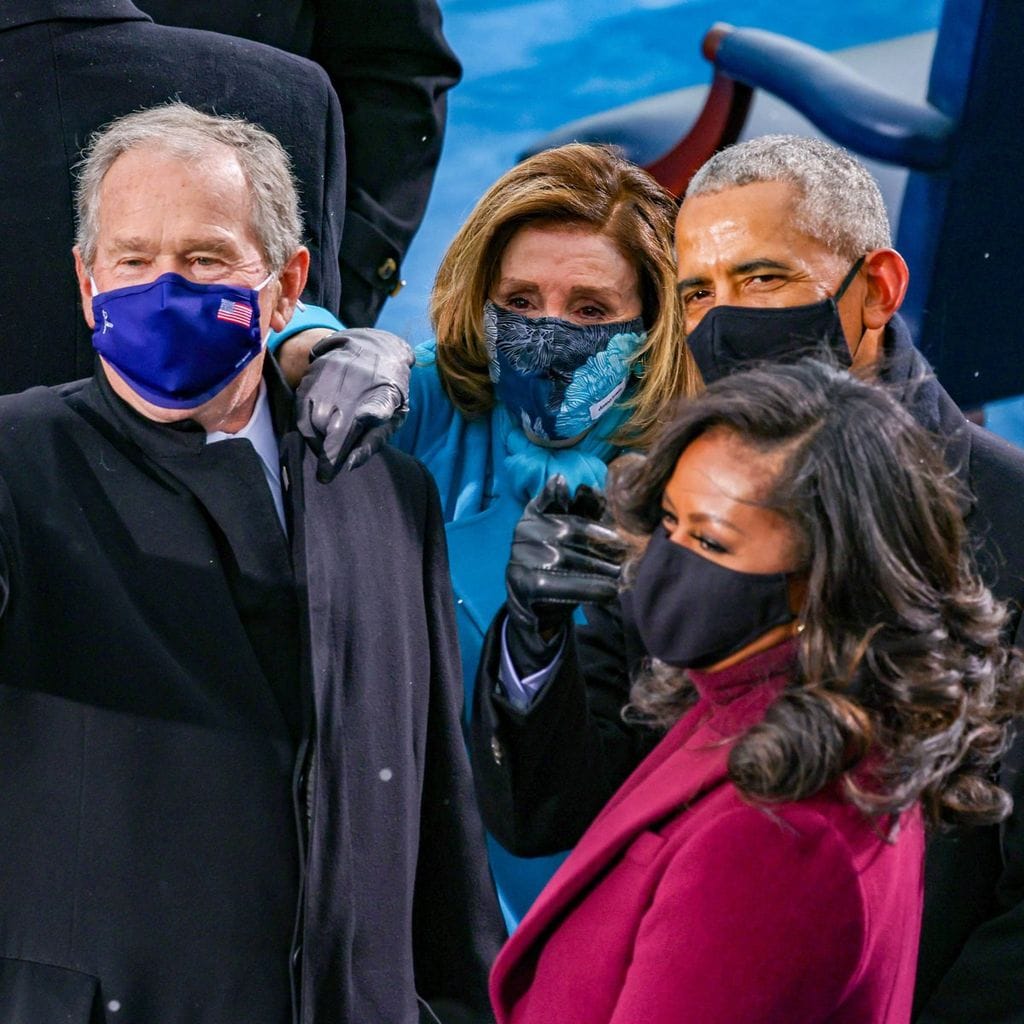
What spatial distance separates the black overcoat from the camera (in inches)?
81.3

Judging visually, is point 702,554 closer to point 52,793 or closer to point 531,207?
point 52,793

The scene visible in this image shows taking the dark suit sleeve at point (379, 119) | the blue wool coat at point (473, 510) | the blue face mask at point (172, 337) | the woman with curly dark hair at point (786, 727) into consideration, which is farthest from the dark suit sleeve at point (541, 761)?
the dark suit sleeve at point (379, 119)

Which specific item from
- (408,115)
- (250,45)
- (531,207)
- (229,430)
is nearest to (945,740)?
(229,430)

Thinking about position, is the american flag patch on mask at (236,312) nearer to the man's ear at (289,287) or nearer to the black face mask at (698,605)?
the man's ear at (289,287)

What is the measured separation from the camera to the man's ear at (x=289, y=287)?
238 cm

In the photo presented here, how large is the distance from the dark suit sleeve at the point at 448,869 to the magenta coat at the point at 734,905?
0.65 meters

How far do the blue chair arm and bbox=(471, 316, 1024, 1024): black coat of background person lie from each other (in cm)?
163

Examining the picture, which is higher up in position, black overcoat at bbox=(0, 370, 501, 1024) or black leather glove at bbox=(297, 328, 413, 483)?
black leather glove at bbox=(297, 328, 413, 483)

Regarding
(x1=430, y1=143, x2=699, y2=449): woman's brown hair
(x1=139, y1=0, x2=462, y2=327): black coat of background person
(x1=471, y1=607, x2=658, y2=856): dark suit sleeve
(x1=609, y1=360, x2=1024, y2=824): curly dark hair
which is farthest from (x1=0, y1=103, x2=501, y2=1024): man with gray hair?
(x1=139, y1=0, x2=462, y2=327): black coat of background person

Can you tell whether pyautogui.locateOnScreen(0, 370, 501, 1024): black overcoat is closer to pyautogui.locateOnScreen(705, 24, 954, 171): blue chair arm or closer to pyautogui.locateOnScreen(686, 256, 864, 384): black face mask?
pyautogui.locateOnScreen(686, 256, 864, 384): black face mask

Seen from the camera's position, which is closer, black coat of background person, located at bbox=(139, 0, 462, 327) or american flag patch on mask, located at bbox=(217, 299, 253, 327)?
american flag patch on mask, located at bbox=(217, 299, 253, 327)

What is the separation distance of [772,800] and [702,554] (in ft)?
0.94

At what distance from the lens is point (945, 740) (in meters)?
1.73

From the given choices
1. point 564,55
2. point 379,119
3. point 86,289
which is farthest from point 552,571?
point 564,55
